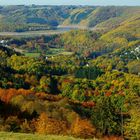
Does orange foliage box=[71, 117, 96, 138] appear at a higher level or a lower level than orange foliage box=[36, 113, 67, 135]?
lower

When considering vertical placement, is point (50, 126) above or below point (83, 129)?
above

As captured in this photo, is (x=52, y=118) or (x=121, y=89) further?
(x=121, y=89)

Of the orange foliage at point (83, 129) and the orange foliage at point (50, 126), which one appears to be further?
the orange foliage at point (83, 129)

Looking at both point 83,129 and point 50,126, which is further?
point 83,129

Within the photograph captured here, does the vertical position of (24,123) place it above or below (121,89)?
above

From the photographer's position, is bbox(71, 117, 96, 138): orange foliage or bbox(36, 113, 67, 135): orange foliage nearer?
bbox(36, 113, 67, 135): orange foliage

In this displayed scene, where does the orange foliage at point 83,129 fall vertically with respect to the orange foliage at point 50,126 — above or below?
below

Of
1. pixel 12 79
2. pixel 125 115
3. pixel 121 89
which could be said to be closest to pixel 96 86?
pixel 121 89

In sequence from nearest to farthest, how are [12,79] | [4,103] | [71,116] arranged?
[71,116], [4,103], [12,79]

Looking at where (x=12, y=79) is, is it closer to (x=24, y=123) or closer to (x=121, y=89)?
(x=121, y=89)

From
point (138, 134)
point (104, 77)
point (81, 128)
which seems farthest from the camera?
point (104, 77)

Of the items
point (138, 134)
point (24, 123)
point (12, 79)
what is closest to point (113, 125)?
point (138, 134)
